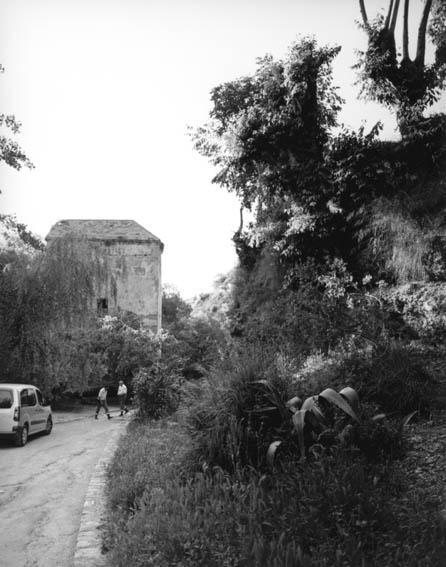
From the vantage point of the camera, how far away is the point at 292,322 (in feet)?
40.1

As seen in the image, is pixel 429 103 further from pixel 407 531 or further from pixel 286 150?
pixel 407 531

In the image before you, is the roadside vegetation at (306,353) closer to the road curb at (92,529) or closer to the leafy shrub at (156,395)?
the leafy shrub at (156,395)

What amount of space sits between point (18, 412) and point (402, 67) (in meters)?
14.0

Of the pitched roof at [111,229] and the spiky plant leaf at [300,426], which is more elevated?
the pitched roof at [111,229]

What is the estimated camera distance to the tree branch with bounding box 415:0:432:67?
46.0ft

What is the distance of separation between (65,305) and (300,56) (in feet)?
40.7

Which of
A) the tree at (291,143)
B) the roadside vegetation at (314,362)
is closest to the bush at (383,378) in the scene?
the roadside vegetation at (314,362)

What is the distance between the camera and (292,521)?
418cm

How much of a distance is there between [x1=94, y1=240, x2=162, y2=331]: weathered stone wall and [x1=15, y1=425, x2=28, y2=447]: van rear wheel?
26.8 m

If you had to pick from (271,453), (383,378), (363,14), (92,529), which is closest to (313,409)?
(271,453)

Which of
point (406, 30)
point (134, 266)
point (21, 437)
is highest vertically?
point (406, 30)

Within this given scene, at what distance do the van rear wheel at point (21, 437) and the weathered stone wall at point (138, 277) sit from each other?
26.8 meters

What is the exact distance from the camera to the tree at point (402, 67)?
43.7ft

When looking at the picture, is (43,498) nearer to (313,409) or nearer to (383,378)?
(313,409)
